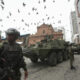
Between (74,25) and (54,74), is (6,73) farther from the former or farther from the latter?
(74,25)

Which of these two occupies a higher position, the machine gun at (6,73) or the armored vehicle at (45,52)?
the machine gun at (6,73)

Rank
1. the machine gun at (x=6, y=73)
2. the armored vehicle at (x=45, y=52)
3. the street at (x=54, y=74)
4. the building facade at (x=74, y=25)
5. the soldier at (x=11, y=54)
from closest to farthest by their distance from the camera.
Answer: the machine gun at (x=6, y=73)
the soldier at (x=11, y=54)
the street at (x=54, y=74)
the armored vehicle at (x=45, y=52)
the building facade at (x=74, y=25)

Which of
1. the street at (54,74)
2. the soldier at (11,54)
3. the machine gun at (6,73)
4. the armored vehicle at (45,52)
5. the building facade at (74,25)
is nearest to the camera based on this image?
the machine gun at (6,73)

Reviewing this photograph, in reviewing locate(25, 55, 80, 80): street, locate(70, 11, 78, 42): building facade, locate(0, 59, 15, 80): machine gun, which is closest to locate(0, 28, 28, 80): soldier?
locate(0, 59, 15, 80): machine gun

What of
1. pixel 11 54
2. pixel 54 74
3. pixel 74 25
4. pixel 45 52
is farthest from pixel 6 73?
pixel 74 25

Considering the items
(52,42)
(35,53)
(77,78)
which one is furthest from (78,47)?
(77,78)

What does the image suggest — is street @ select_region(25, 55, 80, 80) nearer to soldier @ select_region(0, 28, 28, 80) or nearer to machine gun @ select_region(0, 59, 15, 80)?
soldier @ select_region(0, 28, 28, 80)

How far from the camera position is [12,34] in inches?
115

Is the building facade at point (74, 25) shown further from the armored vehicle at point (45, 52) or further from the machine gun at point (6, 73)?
the machine gun at point (6, 73)

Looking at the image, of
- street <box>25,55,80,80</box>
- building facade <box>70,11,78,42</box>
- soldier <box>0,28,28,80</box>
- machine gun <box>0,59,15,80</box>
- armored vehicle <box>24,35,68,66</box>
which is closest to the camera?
machine gun <box>0,59,15,80</box>

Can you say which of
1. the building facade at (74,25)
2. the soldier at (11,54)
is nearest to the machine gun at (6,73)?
the soldier at (11,54)

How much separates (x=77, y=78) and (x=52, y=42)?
5.11 m

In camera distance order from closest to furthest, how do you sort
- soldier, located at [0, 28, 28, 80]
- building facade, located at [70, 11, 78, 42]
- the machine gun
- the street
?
1. the machine gun
2. soldier, located at [0, 28, 28, 80]
3. the street
4. building facade, located at [70, 11, 78, 42]

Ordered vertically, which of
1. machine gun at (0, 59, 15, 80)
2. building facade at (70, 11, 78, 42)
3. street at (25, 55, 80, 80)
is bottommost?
street at (25, 55, 80, 80)
